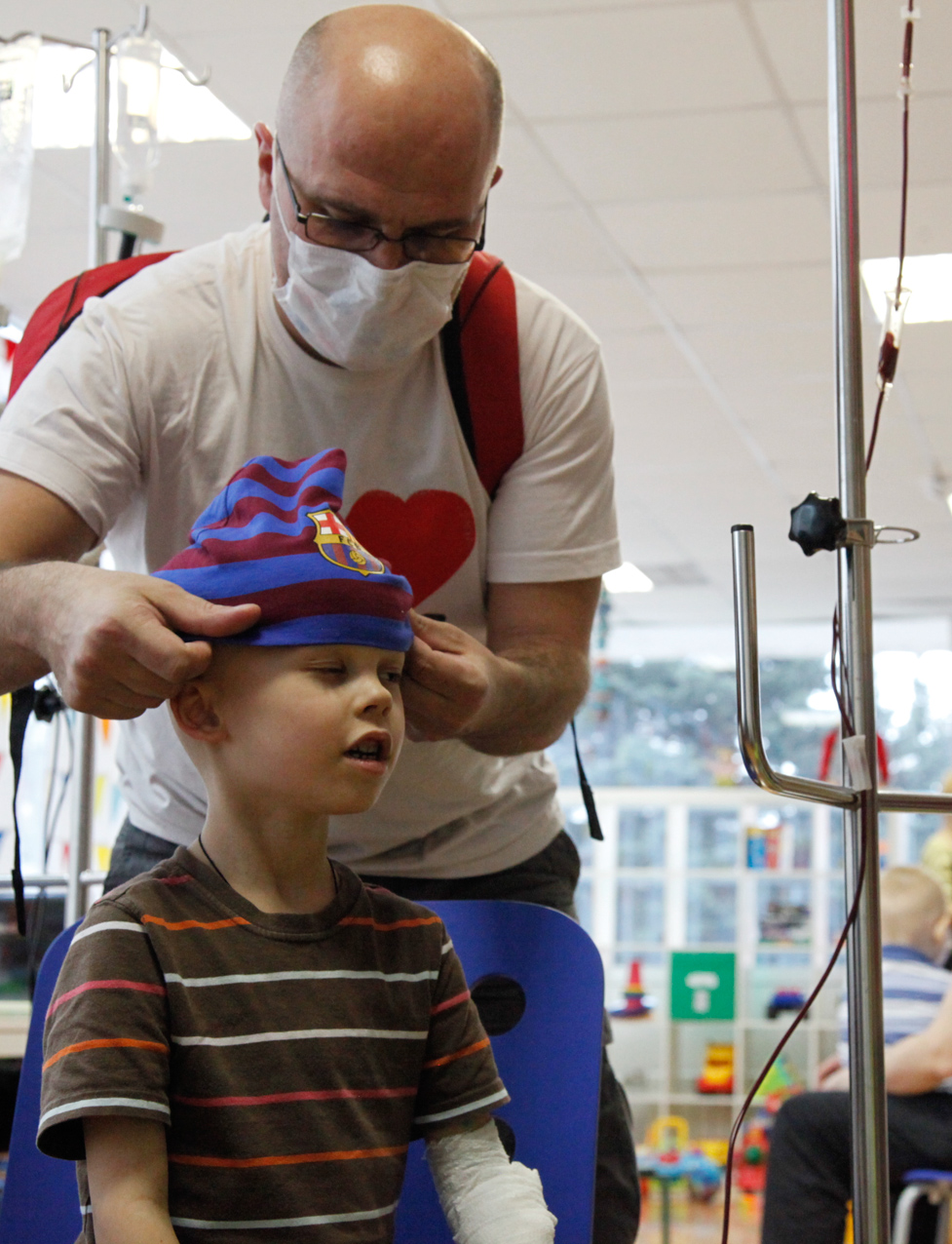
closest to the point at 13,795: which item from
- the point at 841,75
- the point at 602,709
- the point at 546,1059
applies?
the point at 546,1059

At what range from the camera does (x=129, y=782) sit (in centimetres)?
131

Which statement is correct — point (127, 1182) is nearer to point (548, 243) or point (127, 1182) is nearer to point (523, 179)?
point (523, 179)

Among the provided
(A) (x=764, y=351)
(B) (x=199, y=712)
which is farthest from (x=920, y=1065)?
(A) (x=764, y=351)

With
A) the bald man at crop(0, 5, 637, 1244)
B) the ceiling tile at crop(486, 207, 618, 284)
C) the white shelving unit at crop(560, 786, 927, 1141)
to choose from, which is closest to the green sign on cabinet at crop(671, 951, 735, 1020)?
the white shelving unit at crop(560, 786, 927, 1141)

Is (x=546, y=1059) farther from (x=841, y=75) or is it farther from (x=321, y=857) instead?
(x=841, y=75)

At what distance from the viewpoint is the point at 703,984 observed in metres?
5.64

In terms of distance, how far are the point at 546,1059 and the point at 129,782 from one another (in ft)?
1.52

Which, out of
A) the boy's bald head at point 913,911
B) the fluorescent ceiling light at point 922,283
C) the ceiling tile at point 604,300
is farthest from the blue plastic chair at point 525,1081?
the ceiling tile at point 604,300

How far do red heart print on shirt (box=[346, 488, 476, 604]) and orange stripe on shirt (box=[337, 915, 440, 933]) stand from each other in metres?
0.32

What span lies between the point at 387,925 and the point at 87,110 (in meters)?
3.08

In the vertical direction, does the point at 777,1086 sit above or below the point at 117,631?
below

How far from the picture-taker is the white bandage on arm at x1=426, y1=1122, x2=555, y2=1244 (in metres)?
0.97

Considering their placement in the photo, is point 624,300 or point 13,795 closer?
point 13,795

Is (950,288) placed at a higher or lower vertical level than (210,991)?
higher
